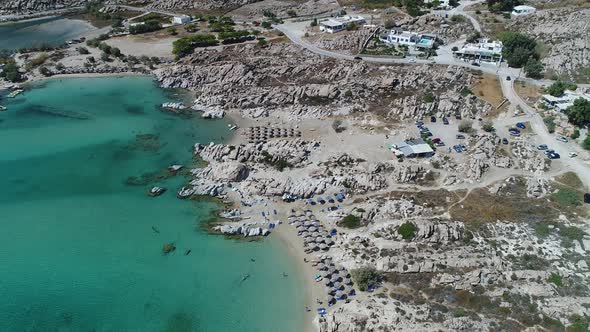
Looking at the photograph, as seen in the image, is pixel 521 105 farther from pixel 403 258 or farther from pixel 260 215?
pixel 260 215

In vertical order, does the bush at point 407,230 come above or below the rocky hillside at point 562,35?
below

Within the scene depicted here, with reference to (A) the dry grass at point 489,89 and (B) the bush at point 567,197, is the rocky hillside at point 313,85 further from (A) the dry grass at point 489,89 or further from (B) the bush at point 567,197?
(B) the bush at point 567,197

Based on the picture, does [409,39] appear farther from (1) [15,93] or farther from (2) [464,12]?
(1) [15,93]

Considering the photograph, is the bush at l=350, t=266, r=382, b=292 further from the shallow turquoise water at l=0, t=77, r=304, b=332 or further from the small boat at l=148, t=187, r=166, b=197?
the small boat at l=148, t=187, r=166, b=197

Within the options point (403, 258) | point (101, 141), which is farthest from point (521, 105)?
point (101, 141)

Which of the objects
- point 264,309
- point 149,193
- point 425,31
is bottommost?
point 264,309


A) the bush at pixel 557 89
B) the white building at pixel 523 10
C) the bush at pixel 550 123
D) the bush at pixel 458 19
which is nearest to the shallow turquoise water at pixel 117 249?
the bush at pixel 550 123

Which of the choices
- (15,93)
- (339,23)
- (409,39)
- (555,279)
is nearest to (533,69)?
(409,39)
